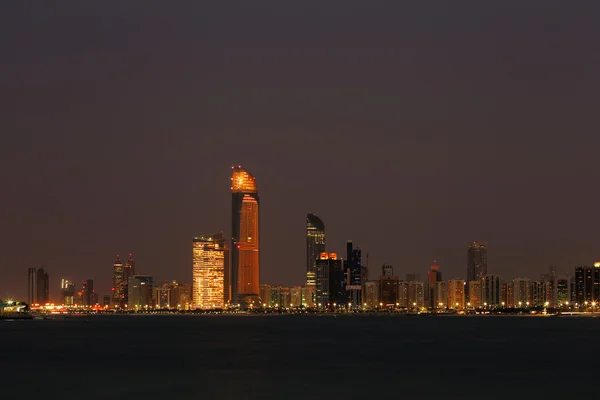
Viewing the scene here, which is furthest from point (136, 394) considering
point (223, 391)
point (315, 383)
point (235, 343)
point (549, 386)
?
point (235, 343)

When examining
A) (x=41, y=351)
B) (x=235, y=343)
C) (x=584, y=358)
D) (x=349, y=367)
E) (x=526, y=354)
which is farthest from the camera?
(x=235, y=343)

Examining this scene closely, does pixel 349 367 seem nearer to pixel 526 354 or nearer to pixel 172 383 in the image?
pixel 172 383

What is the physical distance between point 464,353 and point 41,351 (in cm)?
5434

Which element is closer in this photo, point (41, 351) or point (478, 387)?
point (478, 387)

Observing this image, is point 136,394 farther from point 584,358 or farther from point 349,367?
point 584,358

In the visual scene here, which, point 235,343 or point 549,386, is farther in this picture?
point 235,343

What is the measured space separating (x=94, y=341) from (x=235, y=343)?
82.6 feet

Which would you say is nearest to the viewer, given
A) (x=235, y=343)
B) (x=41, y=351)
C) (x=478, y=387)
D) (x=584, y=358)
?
(x=478, y=387)

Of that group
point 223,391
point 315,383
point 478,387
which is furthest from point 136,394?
point 478,387

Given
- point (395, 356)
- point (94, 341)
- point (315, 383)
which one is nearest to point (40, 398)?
point (315, 383)

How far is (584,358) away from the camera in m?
112

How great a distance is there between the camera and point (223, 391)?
75.6m

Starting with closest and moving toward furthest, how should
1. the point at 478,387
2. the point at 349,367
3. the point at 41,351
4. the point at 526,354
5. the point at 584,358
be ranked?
the point at 478,387
the point at 349,367
the point at 584,358
the point at 526,354
the point at 41,351

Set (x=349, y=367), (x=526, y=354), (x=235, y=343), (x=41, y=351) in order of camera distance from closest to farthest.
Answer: (x=349, y=367)
(x=526, y=354)
(x=41, y=351)
(x=235, y=343)
